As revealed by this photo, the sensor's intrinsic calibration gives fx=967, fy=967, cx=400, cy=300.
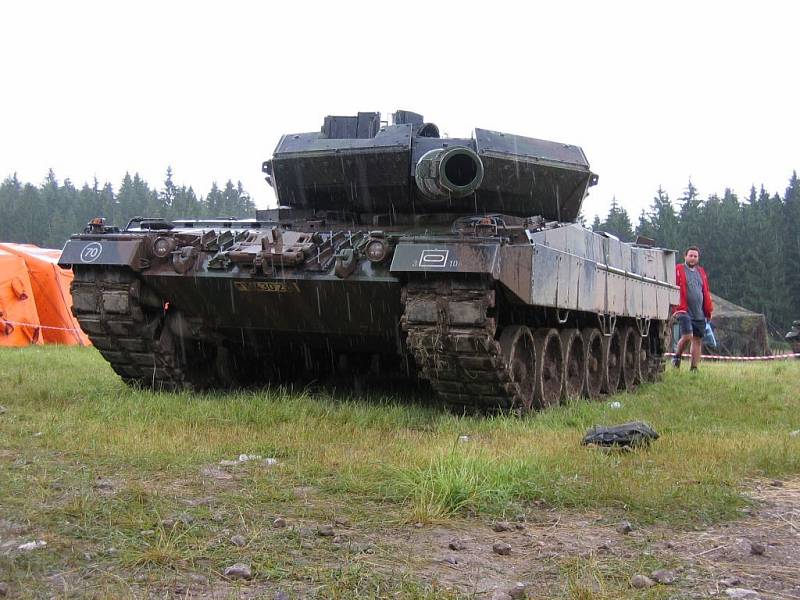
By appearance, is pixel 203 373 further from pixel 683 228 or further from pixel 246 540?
pixel 683 228

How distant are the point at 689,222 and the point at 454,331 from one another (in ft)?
170

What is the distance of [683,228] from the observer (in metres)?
55.1

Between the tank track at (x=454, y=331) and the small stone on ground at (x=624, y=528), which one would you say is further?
the tank track at (x=454, y=331)

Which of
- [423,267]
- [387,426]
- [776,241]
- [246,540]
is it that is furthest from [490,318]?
[776,241]

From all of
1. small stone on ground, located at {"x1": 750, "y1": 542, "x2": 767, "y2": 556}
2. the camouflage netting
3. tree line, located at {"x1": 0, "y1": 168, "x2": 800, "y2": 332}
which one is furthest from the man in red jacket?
tree line, located at {"x1": 0, "y1": 168, "x2": 800, "y2": 332}

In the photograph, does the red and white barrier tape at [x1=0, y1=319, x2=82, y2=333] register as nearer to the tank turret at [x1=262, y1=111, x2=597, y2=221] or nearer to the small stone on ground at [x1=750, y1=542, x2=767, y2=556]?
the tank turret at [x1=262, y1=111, x2=597, y2=221]

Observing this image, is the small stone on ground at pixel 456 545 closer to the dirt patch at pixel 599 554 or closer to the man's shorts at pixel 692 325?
the dirt patch at pixel 599 554

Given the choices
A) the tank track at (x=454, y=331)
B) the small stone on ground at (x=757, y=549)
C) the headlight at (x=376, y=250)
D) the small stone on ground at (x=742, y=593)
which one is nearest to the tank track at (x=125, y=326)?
the headlight at (x=376, y=250)

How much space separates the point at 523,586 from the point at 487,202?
5.95 meters

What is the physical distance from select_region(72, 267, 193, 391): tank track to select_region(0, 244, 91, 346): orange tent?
906 cm

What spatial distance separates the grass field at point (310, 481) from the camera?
3.47 m

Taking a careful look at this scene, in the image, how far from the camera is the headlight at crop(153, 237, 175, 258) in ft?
27.0

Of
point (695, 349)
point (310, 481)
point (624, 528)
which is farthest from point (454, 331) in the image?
point (695, 349)

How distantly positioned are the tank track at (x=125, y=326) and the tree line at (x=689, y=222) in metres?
28.8
